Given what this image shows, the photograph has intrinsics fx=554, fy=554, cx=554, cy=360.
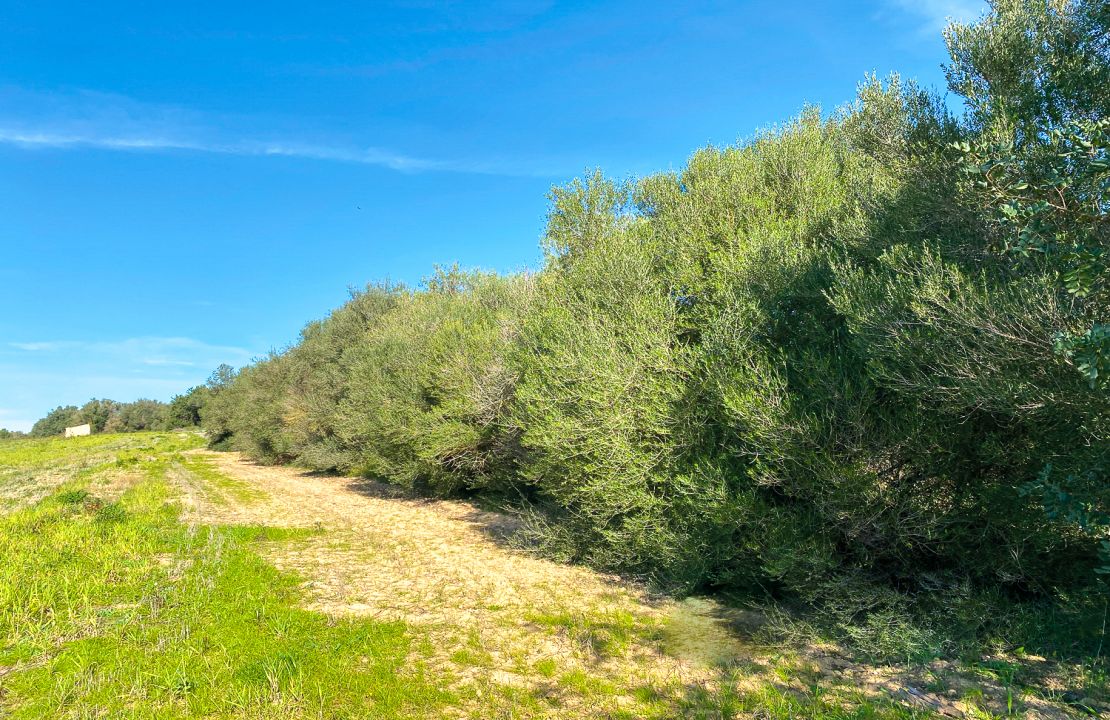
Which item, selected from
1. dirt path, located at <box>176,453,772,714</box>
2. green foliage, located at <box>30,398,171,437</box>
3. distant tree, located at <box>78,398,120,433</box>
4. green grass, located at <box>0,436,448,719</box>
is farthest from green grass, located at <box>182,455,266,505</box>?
distant tree, located at <box>78,398,120,433</box>

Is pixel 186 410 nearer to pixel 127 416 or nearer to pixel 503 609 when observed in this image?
pixel 127 416

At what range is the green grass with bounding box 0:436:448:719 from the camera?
636 cm

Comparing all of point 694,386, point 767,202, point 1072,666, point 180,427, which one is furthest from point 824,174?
point 180,427

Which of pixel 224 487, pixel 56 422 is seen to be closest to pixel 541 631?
pixel 224 487

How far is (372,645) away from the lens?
8242 mm

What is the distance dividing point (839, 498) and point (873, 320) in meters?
2.73

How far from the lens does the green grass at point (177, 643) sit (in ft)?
20.9

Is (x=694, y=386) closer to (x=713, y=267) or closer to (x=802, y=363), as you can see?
(x=802, y=363)

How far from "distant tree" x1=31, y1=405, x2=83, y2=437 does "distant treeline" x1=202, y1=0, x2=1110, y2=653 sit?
491 feet

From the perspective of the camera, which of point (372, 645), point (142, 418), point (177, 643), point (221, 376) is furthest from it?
point (142, 418)

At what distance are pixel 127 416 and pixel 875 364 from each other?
14317cm

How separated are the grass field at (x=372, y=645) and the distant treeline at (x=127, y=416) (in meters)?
102

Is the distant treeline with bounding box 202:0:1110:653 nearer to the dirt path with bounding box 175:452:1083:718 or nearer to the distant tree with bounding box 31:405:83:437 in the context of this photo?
the dirt path with bounding box 175:452:1083:718

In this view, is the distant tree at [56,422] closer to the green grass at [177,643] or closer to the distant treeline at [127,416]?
the distant treeline at [127,416]
